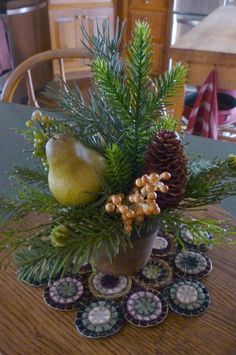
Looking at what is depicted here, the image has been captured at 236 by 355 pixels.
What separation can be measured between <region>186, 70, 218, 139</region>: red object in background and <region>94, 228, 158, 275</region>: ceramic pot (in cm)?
103

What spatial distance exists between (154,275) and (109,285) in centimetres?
7

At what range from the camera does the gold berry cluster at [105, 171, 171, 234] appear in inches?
15.9

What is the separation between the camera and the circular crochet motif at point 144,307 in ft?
1.62

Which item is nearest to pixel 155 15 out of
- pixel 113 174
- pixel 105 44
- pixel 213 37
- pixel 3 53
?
pixel 3 53

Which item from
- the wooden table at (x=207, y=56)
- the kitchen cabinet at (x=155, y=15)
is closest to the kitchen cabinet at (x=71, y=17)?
the kitchen cabinet at (x=155, y=15)

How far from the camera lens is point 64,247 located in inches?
16.6

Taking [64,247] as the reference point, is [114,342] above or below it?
below

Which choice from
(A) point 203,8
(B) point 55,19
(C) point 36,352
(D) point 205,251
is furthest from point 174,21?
(C) point 36,352

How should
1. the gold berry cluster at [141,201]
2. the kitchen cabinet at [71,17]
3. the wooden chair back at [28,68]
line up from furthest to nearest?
the kitchen cabinet at [71,17]
the wooden chair back at [28,68]
the gold berry cluster at [141,201]

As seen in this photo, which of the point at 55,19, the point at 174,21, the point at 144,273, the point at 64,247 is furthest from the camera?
the point at 174,21

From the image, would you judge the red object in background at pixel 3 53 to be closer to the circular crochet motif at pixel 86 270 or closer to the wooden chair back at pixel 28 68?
the wooden chair back at pixel 28 68

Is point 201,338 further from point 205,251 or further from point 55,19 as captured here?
point 55,19

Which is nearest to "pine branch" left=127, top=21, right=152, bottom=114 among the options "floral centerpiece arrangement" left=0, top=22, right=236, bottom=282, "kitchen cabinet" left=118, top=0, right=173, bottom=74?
"floral centerpiece arrangement" left=0, top=22, right=236, bottom=282

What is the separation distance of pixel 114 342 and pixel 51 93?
12.6 inches
